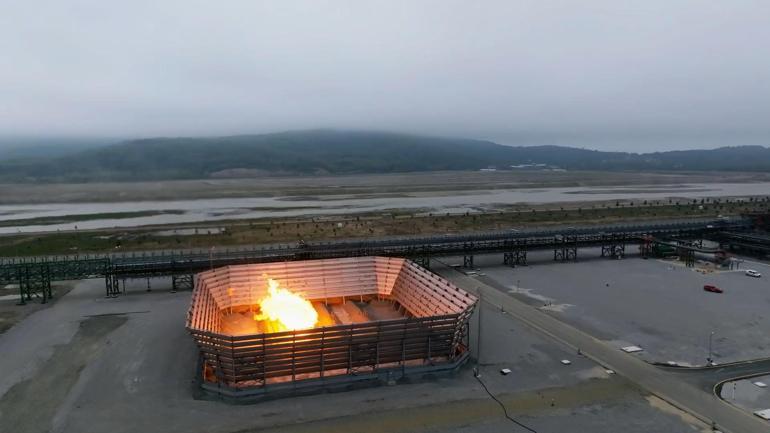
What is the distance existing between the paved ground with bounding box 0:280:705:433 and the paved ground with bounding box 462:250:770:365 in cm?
945

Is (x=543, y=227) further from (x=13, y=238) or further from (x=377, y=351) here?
(x=13, y=238)

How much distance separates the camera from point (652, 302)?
59.5 meters

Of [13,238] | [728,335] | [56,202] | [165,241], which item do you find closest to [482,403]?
[728,335]

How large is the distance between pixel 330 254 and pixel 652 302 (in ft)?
141

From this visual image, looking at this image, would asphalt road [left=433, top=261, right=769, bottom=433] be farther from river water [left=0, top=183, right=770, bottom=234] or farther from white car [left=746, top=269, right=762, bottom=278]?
river water [left=0, top=183, right=770, bottom=234]

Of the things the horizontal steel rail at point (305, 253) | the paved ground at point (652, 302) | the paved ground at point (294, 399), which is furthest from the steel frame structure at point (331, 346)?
the horizontal steel rail at point (305, 253)

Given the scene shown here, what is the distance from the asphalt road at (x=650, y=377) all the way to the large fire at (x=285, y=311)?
905 inches

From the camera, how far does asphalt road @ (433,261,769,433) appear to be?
33.0 meters

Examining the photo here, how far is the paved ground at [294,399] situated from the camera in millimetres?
32812

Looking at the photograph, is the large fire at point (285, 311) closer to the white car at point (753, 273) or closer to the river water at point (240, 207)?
the white car at point (753, 273)

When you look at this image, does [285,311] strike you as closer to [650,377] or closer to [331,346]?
[331,346]

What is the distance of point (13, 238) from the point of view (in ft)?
340

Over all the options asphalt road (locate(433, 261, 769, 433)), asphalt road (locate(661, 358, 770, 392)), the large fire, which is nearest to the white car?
asphalt road (locate(661, 358, 770, 392))

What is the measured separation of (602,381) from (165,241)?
85504 mm
